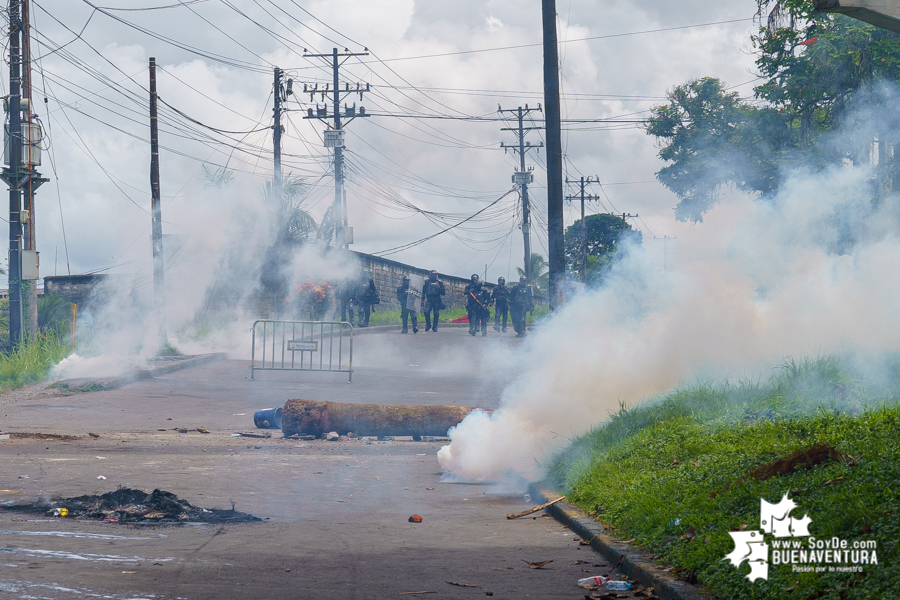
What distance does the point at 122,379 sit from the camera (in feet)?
57.7

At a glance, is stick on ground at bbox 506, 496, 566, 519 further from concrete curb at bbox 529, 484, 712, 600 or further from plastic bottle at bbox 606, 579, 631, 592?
plastic bottle at bbox 606, 579, 631, 592

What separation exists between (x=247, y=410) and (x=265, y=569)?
9.74 meters

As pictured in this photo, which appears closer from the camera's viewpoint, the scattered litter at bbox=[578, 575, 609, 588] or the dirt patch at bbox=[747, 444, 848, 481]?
the scattered litter at bbox=[578, 575, 609, 588]

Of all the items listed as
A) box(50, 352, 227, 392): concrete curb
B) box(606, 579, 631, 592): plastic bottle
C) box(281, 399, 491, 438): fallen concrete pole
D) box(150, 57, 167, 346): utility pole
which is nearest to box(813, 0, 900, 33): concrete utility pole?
box(606, 579, 631, 592): plastic bottle

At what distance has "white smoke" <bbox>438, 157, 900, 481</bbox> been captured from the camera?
911cm

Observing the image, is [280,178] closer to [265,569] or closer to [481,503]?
[481,503]

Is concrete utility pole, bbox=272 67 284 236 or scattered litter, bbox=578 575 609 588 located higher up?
concrete utility pole, bbox=272 67 284 236

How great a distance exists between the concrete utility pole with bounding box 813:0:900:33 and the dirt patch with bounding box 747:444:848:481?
280 centimetres

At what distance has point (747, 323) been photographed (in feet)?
31.6

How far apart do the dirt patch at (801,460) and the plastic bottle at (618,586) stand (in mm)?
1230

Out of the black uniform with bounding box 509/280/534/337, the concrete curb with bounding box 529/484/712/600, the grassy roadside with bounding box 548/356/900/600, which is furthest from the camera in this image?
the black uniform with bounding box 509/280/534/337

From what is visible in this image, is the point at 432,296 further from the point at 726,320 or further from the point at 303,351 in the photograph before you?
the point at 726,320

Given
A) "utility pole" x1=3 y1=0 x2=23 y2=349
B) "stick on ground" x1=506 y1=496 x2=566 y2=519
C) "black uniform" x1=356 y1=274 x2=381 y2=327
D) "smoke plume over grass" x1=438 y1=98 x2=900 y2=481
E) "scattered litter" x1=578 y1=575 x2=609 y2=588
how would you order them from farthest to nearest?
"black uniform" x1=356 y1=274 x2=381 y2=327 < "utility pole" x1=3 y1=0 x2=23 y2=349 < "smoke plume over grass" x1=438 y1=98 x2=900 y2=481 < "stick on ground" x1=506 y1=496 x2=566 y2=519 < "scattered litter" x1=578 y1=575 x2=609 y2=588

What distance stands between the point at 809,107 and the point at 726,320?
316 inches
